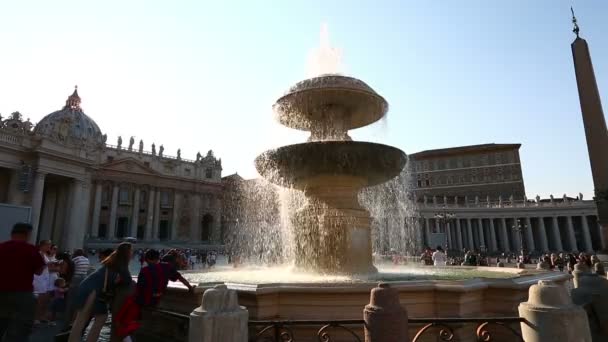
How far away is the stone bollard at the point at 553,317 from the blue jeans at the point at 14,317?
214 inches

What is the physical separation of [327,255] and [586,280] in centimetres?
477

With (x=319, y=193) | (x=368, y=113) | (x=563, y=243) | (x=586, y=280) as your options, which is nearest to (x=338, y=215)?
(x=319, y=193)

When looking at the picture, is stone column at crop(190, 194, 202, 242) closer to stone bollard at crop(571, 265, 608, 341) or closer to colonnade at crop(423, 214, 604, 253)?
colonnade at crop(423, 214, 604, 253)

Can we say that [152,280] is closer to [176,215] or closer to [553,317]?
[553,317]

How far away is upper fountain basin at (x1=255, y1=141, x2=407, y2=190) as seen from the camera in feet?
26.1

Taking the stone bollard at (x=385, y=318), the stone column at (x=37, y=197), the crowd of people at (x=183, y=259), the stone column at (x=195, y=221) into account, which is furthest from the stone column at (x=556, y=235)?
the stone column at (x=37, y=197)

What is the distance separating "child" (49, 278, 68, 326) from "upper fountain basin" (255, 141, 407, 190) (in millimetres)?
4752

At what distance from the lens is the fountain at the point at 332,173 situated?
816cm

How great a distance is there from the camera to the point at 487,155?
7150 centimetres

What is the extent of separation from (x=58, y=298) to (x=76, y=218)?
1309 inches


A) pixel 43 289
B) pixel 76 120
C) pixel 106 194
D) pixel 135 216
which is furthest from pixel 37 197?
pixel 76 120

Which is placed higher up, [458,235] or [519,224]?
[519,224]

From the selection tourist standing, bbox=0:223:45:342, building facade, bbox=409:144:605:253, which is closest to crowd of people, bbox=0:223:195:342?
tourist standing, bbox=0:223:45:342

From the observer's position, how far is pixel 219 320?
3332mm
